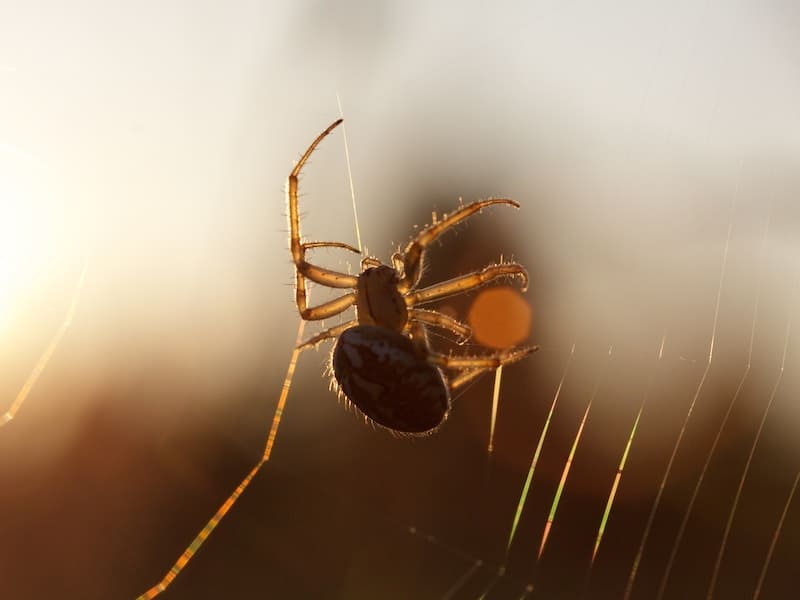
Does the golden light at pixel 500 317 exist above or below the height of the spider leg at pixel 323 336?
below

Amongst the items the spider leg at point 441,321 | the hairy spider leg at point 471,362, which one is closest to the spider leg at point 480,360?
the hairy spider leg at point 471,362

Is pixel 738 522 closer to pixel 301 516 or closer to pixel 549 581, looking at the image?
pixel 549 581

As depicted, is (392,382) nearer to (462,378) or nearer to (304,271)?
(462,378)

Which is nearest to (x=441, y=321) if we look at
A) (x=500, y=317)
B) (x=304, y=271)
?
(x=304, y=271)

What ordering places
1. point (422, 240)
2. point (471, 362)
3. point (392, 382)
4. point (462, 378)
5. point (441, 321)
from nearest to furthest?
point (392, 382) → point (462, 378) → point (471, 362) → point (422, 240) → point (441, 321)

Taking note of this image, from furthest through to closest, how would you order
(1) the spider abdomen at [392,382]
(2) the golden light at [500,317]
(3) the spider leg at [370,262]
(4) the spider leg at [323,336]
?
(2) the golden light at [500,317], (3) the spider leg at [370,262], (4) the spider leg at [323,336], (1) the spider abdomen at [392,382]

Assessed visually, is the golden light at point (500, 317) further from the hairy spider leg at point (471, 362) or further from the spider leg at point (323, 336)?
the spider leg at point (323, 336)

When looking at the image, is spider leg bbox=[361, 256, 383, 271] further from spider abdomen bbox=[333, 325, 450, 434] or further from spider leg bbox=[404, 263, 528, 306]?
spider abdomen bbox=[333, 325, 450, 434]

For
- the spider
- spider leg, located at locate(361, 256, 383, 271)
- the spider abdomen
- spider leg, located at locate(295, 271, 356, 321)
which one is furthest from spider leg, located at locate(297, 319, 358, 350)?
the spider abdomen

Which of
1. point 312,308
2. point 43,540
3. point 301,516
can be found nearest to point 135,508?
point 43,540
